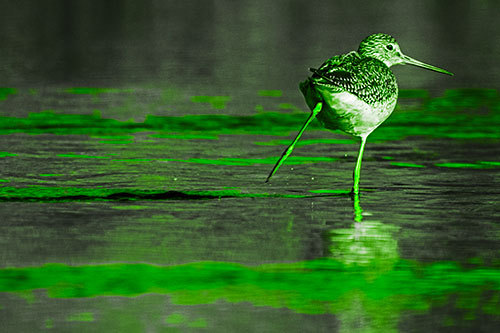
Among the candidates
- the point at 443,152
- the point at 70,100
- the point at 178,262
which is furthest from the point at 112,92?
the point at 178,262

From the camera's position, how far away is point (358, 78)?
9695 millimetres

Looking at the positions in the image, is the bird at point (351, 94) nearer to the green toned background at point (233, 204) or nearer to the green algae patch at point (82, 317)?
the green toned background at point (233, 204)

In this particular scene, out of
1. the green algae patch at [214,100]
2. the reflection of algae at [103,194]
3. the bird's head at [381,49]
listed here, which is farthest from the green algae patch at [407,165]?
the green algae patch at [214,100]

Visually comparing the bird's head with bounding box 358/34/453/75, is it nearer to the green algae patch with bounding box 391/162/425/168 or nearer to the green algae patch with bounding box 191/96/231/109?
the green algae patch with bounding box 391/162/425/168

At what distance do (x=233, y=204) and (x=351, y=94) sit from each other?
1339 mm

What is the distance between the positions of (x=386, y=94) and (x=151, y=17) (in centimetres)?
2275

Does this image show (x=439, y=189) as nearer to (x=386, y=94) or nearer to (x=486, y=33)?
(x=386, y=94)

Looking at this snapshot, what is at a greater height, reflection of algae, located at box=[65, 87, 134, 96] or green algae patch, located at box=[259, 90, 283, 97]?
green algae patch, located at box=[259, 90, 283, 97]

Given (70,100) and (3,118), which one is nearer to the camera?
(3,118)

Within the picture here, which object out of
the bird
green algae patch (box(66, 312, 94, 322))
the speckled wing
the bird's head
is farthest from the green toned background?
the bird's head

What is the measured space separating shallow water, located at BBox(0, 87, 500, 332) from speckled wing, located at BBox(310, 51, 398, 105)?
890 mm

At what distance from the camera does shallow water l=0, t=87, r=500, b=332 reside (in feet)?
21.8

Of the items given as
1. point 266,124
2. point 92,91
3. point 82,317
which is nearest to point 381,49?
point 266,124

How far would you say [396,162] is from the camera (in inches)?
465
